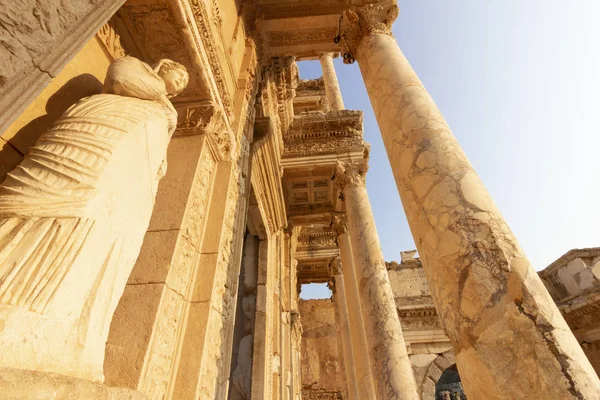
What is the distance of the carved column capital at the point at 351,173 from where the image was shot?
857cm

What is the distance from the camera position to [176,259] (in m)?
2.79

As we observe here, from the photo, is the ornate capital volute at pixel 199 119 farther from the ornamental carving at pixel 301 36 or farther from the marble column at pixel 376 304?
the marble column at pixel 376 304

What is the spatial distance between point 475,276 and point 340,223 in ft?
25.9

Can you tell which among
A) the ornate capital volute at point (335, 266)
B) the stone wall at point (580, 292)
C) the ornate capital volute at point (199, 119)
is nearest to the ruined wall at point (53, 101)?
the ornate capital volute at point (199, 119)

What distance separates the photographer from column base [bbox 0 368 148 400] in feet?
3.11

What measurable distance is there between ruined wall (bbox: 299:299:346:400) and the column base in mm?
15582

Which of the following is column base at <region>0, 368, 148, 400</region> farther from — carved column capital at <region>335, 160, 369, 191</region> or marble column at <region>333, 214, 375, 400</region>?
carved column capital at <region>335, 160, 369, 191</region>

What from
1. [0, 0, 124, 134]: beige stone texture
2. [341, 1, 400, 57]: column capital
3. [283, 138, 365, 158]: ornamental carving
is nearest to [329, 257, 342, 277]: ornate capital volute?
[283, 138, 365, 158]: ornamental carving

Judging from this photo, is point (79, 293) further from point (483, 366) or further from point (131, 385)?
point (483, 366)

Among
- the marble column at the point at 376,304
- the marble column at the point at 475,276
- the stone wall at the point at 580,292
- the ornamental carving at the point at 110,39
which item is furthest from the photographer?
the stone wall at the point at 580,292

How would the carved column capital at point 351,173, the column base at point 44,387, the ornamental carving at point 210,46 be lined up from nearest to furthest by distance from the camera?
1. the column base at point 44,387
2. the ornamental carving at point 210,46
3. the carved column capital at point 351,173

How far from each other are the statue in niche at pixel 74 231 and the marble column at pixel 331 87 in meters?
10.0

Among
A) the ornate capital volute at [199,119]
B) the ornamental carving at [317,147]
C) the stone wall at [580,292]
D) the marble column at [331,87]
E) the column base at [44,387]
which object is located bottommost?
the column base at [44,387]

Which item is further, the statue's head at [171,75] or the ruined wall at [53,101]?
the statue's head at [171,75]
